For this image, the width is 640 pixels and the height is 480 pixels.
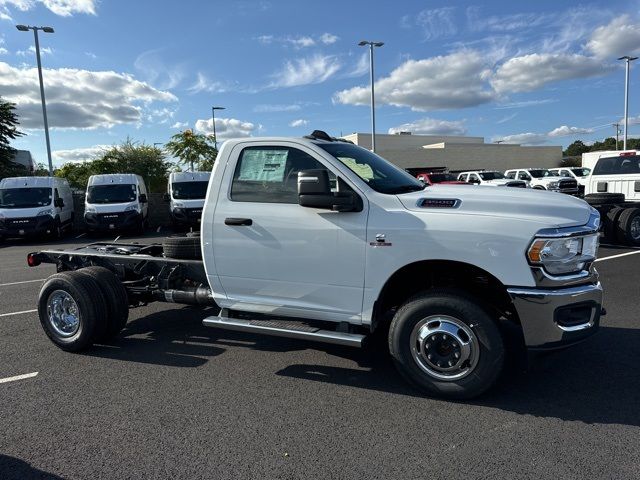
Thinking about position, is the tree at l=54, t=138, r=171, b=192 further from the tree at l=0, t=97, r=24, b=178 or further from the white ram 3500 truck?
the white ram 3500 truck

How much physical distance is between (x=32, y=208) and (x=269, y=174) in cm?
1577

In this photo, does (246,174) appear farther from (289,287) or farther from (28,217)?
(28,217)

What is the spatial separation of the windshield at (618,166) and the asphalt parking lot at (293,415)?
8.52 m

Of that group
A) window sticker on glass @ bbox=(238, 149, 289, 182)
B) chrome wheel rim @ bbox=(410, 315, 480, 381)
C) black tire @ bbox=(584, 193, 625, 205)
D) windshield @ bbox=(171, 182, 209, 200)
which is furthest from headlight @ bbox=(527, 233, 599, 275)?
windshield @ bbox=(171, 182, 209, 200)

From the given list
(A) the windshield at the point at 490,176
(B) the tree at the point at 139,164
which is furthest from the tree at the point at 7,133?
(A) the windshield at the point at 490,176

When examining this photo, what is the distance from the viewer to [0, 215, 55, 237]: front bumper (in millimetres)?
16703

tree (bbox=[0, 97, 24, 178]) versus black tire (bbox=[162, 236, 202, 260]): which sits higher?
tree (bbox=[0, 97, 24, 178])

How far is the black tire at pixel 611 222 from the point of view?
453 inches

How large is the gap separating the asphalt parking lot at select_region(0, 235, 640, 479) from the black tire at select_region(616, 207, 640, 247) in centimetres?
703

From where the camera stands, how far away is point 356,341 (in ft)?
12.7

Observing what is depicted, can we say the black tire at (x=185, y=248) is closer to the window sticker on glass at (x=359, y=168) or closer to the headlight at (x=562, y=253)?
the window sticker on glass at (x=359, y=168)

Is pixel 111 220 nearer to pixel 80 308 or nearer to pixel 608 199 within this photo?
pixel 80 308

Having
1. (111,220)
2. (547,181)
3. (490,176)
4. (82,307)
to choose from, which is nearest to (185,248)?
(82,307)

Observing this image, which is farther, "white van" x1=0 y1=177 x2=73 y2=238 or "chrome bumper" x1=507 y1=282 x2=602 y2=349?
"white van" x1=0 y1=177 x2=73 y2=238
